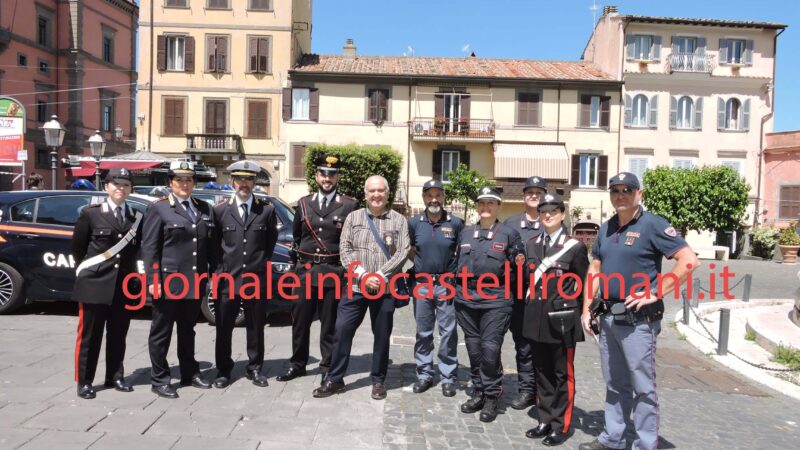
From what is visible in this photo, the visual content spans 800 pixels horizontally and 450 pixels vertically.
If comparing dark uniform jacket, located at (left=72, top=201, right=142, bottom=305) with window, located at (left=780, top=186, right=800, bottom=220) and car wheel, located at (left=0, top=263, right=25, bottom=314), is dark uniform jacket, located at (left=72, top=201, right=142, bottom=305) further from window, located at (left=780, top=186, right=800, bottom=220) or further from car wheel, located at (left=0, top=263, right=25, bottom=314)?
window, located at (left=780, top=186, right=800, bottom=220)

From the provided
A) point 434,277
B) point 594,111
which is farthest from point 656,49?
point 434,277

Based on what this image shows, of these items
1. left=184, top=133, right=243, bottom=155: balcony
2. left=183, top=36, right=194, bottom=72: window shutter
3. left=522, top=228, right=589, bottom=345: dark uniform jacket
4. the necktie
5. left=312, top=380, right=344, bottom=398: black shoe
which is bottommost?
left=312, top=380, right=344, bottom=398: black shoe

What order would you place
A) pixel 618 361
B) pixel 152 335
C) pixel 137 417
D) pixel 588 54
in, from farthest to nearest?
pixel 588 54 → pixel 152 335 → pixel 137 417 → pixel 618 361

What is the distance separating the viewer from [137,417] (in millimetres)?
4617

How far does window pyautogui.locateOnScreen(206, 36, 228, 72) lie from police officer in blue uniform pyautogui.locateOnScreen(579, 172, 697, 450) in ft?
101

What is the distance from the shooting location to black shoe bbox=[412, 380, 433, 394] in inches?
218

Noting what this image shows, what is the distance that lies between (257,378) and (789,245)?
27280 millimetres

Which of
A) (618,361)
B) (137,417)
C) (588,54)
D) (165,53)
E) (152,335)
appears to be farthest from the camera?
(588,54)

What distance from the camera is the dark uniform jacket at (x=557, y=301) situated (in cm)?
451

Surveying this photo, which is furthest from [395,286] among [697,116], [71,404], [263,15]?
[697,116]

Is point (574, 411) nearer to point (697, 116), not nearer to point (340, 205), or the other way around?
point (340, 205)

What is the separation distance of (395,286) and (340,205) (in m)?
0.95

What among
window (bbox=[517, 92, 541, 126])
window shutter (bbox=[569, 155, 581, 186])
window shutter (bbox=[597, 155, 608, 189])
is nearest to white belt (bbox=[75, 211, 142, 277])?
window (bbox=[517, 92, 541, 126])

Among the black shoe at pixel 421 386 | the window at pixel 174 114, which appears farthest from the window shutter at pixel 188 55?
the black shoe at pixel 421 386
